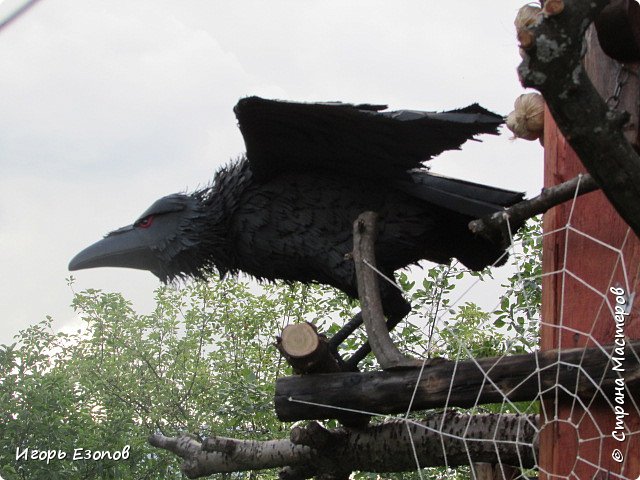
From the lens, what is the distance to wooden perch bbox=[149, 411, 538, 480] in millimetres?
1789

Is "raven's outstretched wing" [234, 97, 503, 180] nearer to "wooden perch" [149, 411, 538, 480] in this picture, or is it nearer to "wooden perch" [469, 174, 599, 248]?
"wooden perch" [469, 174, 599, 248]

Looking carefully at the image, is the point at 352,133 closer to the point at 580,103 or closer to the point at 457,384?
the point at 457,384

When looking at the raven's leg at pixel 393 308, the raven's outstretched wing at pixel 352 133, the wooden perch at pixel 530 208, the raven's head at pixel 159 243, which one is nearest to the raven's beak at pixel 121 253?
the raven's head at pixel 159 243

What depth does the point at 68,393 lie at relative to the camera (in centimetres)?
305

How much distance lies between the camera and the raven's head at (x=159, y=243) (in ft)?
6.24


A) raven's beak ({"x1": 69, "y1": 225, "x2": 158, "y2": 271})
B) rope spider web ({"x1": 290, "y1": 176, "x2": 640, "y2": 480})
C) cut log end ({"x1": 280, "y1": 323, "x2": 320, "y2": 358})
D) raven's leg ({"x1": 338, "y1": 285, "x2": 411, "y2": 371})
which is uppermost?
raven's beak ({"x1": 69, "y1": 225, "x2": 158, "y2": 271})

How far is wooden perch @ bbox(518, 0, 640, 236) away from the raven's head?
39.8 inches

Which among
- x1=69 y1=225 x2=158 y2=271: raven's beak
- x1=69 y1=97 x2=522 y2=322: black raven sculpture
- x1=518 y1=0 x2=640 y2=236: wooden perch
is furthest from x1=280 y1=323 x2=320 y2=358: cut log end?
x1=518 y1=0 x2=640 y2=236: wooden perch

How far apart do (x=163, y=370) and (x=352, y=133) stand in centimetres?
181

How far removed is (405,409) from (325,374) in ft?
0.55

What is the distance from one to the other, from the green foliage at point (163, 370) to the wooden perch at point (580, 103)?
1.60 metres

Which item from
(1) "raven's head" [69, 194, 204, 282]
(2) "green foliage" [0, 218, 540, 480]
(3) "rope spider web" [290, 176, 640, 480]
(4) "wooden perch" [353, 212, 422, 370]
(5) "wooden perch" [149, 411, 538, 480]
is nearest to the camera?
(3) "rope spider web" [290, 176, 640, 480]

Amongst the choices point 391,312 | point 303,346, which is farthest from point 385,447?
point 303,346

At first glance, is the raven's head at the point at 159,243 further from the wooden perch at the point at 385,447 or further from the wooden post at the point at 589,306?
the wooden post at the point at 589,306
